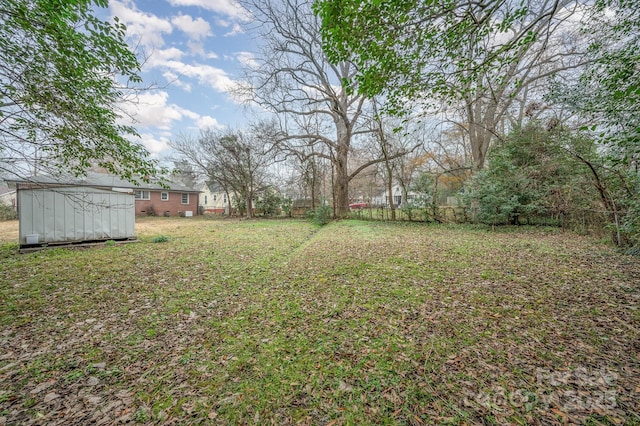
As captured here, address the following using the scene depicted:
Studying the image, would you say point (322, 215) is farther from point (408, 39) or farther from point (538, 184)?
point (408, 39)

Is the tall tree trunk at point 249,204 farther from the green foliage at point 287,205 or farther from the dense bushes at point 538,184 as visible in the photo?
the dense bushes at point 538,184

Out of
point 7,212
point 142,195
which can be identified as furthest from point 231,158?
point 7,212

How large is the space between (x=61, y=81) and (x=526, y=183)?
14.5 meters

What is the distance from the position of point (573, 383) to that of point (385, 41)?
5.05m

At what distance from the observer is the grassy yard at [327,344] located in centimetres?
194

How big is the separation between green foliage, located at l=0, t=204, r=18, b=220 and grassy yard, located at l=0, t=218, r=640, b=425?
62.2 ft

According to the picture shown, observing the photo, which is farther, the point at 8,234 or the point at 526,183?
the point at 8,234

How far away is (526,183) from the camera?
1012 cm

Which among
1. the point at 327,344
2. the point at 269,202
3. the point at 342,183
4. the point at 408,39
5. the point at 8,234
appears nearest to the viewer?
the point at 327,344

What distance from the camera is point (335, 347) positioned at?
2.74 meters

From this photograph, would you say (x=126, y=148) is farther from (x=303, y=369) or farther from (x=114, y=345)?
(x=303, y=369)

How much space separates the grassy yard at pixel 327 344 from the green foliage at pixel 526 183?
16.4 feet

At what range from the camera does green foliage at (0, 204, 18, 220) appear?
54.1 feet

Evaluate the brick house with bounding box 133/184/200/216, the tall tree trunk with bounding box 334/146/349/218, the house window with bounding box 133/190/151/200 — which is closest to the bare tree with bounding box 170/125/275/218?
the brick house with bounding box 133/184/200/216
